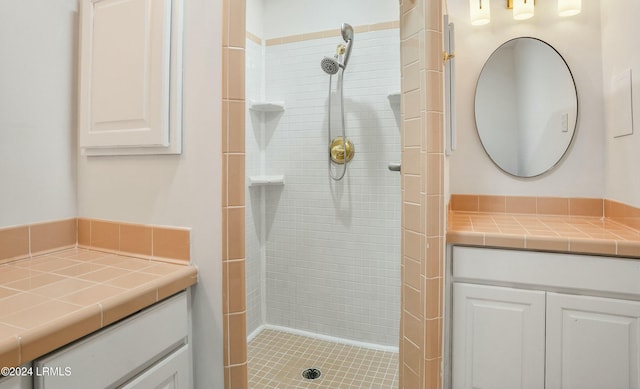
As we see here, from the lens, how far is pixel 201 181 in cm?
105

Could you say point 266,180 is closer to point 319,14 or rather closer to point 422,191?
point 319,14

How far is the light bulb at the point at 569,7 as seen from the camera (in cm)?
170

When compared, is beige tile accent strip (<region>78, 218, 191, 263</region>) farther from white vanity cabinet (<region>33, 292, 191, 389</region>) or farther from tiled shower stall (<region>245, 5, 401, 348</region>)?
tiled shower stall (<region>245, 5, 401, 348</region>)

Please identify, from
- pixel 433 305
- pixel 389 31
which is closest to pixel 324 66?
pixel 389 31

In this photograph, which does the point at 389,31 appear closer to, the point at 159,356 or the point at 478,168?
the point at 478,168

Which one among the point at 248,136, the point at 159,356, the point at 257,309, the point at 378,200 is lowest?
the point at 257,309

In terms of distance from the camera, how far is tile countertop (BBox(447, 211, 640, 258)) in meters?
1.25

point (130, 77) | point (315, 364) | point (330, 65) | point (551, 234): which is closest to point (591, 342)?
point (551, 234)

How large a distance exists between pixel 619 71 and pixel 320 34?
1.61 metres

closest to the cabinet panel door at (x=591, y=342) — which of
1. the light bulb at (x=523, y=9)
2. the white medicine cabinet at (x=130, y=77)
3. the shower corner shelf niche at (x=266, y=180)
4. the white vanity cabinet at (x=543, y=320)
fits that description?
the white vanity cabinet at (x=543, y=320)

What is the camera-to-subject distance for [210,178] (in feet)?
3.40

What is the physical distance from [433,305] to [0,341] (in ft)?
3.93

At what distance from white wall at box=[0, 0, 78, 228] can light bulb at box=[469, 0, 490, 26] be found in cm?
187

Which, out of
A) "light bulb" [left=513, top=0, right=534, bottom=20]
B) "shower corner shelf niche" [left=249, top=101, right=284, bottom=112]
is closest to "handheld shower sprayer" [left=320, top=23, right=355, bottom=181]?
"shower corner shelf niche" [left=249, top=101, right=284, bottom=112]
